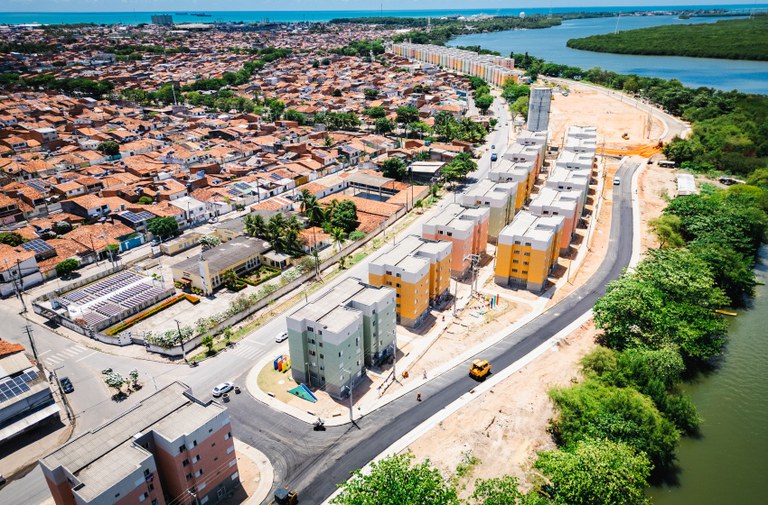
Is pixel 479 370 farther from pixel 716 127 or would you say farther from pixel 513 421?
pixel 716 127

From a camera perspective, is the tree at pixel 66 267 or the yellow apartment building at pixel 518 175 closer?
the tree at pixel 66 267

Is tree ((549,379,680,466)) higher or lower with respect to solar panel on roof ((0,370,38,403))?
lower

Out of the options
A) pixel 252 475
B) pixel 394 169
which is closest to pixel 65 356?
pixel 252 475

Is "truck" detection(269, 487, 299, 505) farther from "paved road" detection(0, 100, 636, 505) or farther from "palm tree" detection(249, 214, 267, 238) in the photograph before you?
"palm tree" detection(249, 214, 267, 238)

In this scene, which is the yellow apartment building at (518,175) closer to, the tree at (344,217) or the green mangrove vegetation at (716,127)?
the tree at (344,217)

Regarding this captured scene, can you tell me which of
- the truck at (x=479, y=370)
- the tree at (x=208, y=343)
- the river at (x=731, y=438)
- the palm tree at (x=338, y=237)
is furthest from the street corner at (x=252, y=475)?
the palm tree at (x=338, y=237)

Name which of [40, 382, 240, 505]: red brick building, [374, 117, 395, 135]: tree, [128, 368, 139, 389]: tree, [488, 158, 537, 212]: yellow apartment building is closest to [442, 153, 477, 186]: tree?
[488, 158, 537, 212]: yellow apartment building
